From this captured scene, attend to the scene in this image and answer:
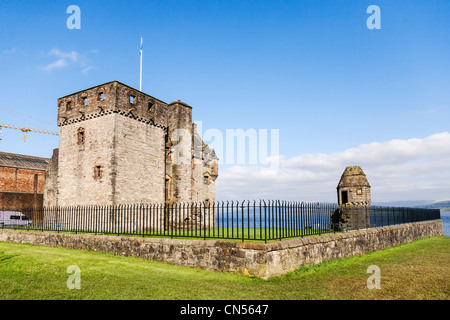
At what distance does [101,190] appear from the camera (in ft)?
68.8

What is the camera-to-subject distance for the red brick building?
35.7 m

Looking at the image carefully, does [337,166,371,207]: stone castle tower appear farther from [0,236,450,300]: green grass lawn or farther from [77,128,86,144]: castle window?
[77,128,86,144]: castle window

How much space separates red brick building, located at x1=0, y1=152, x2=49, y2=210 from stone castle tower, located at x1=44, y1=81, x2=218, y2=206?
39.2ft

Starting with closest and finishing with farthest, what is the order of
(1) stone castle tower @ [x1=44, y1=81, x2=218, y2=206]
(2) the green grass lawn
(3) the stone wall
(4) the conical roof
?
(2) the green grass lawn → (1) stone castle tower @ [x1=44, y1=81, x2=218, y2=206] → (4) the conical roof → (3) the stone wall

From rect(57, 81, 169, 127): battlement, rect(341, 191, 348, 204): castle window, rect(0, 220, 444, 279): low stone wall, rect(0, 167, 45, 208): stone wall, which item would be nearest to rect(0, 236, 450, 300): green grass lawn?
rect(0, 220, 444, 279): low stone wall

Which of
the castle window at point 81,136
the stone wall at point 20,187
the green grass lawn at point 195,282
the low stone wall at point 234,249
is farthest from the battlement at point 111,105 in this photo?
the stone wall at point 20,187

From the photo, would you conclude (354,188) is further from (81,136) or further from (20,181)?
(20,181)

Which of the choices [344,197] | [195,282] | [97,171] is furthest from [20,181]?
[195,282]

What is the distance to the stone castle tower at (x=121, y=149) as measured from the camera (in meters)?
21.3

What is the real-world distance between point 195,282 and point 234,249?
5.79 ft

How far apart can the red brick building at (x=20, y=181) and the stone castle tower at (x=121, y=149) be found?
1195 centimetres
